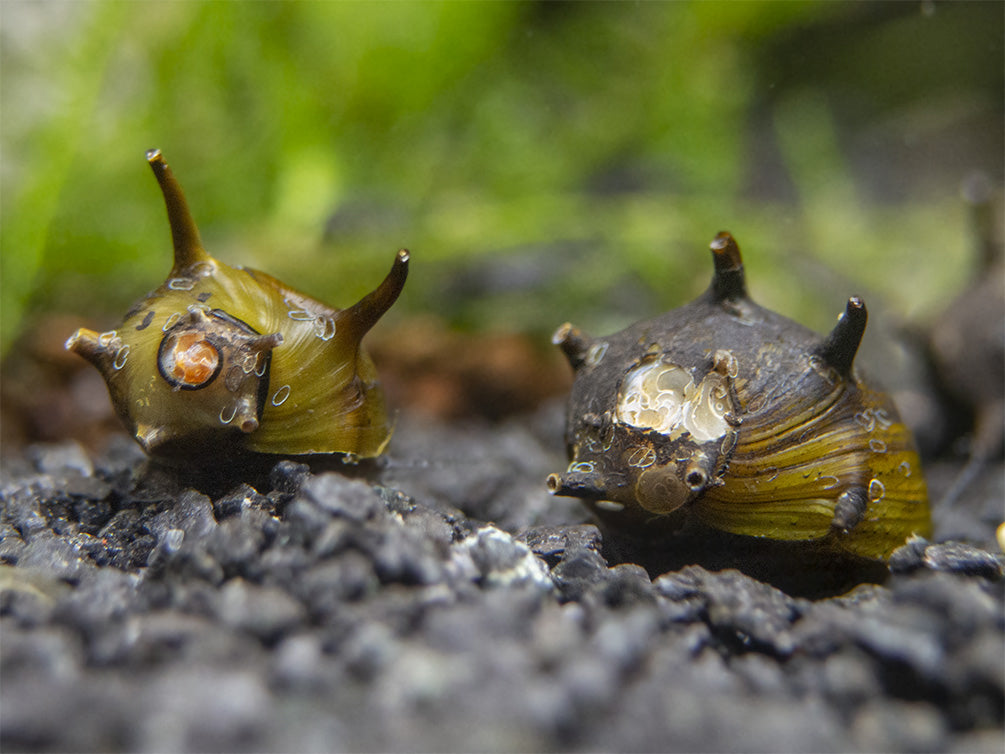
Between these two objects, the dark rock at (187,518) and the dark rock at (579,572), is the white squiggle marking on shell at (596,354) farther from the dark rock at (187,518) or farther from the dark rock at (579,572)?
the dark rock at (187,518)

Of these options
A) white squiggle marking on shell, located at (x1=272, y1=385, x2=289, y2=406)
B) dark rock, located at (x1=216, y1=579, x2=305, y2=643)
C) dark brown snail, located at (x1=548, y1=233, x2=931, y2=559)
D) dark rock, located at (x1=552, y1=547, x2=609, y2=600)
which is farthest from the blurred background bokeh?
dark rock, located at (x1=216, y1=579, x2=305, y2=643)

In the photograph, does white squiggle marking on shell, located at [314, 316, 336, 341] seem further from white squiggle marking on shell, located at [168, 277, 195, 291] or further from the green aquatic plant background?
the green aquatic plant background

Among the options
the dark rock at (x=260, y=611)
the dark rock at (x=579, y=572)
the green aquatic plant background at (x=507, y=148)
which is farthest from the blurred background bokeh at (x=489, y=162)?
the dark rock at (x=260, y=611)

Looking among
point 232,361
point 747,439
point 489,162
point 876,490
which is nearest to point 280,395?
point 232,361

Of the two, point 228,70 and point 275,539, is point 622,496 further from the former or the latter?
point 228,70

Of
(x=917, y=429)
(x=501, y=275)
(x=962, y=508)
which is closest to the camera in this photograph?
(x=962, y=508)

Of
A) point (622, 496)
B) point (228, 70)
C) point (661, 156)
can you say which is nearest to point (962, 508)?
point (622, 496)
